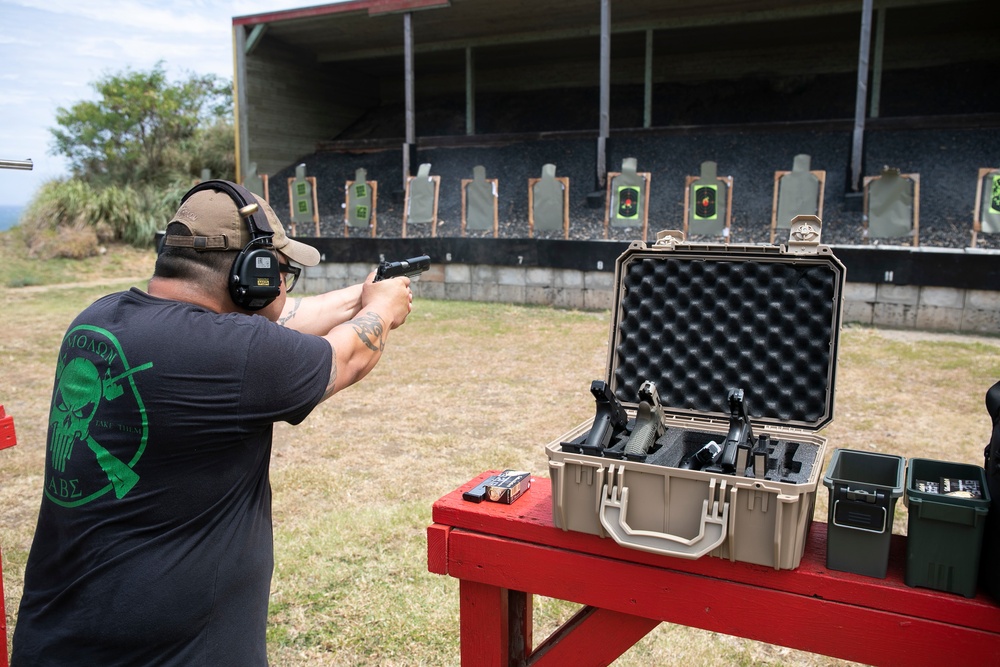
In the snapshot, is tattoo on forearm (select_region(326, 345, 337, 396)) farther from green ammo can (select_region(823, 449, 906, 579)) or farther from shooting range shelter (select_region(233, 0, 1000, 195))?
shooting range shelter (select_region(233, 0, 1000, 195))

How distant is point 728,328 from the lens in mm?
1933

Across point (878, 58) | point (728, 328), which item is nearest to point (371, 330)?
point (728, 328)

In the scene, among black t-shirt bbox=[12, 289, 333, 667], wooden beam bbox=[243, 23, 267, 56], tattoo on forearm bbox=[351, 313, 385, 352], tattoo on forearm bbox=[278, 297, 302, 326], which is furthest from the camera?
wooden beam bbox=[243, 23, 267, 56]

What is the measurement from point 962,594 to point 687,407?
795 millimetres

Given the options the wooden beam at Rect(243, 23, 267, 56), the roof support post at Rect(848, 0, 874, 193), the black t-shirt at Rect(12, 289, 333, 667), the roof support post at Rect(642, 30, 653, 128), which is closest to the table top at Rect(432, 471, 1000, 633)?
the black t-shirt at Rect(12, 289, 333, 667)

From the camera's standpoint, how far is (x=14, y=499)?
353cm

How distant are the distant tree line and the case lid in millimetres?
14067

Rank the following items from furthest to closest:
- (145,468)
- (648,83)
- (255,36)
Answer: (255,36) < (648,83) < (145,468)

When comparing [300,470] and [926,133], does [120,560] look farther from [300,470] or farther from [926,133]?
[926,133]

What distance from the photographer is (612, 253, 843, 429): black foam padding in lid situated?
1.83 metres

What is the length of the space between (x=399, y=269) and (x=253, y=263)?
66 cm

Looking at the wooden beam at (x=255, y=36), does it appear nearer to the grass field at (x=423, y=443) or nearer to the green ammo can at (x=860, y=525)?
the grass field at (x=423, y=443)

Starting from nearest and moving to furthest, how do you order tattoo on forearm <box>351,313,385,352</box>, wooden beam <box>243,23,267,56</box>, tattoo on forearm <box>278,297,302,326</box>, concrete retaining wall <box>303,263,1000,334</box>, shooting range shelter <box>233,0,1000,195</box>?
tattoo on forearm <box>351,313,385,352</box> → tattoo on forearm <box>278,297,302,326</box> → concrete retaining wall <box>303,263,1000,334</box> → shooting range shelter <box>233,0,1000,195</box> → wooden beam <box>243,23,267,56</box>

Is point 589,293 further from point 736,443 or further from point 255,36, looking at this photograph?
point 255,36
